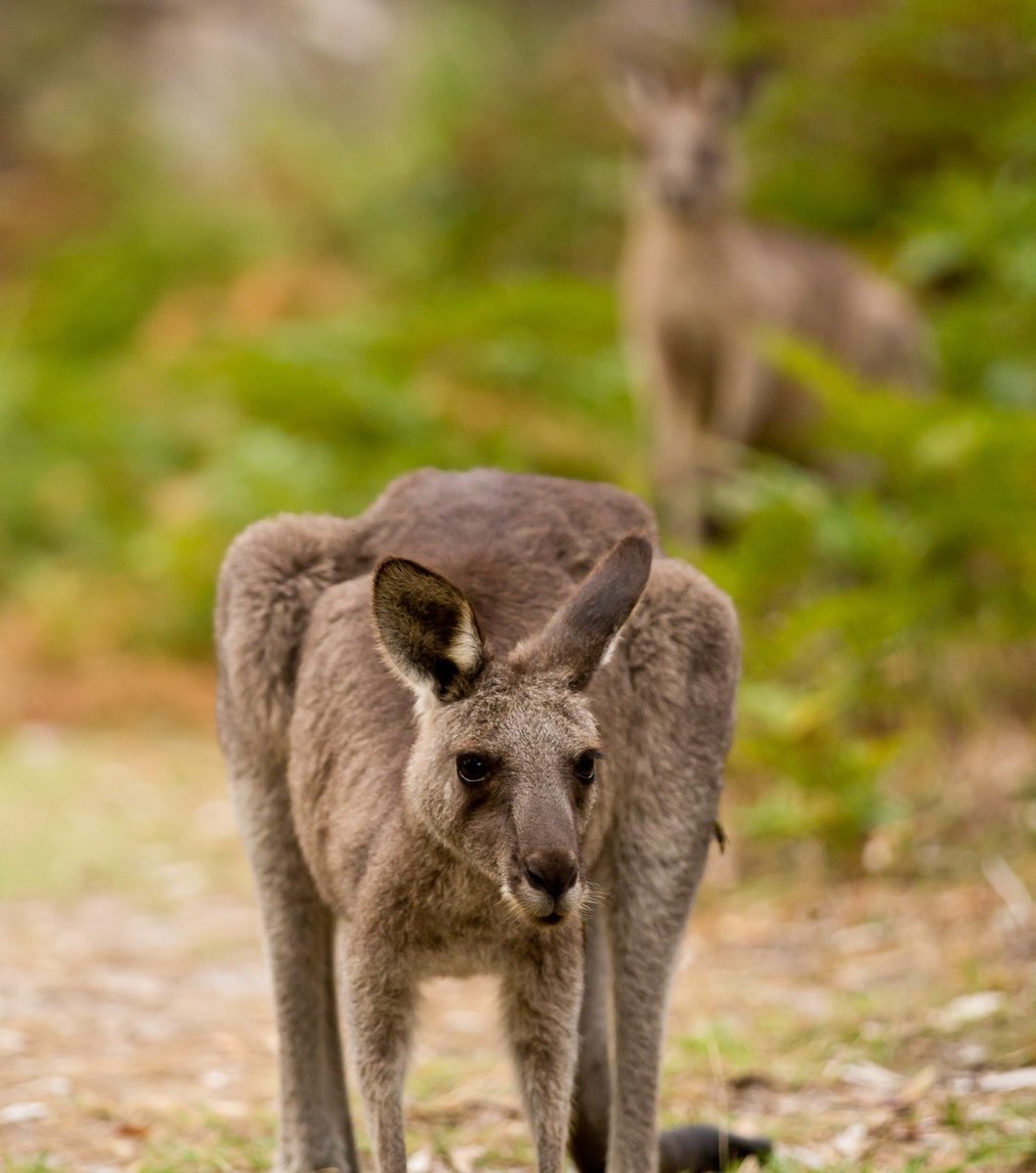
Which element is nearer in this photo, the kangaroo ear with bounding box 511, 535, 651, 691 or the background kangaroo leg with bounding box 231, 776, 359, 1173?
the kangaroo ear with bounding box 511, 535, 651, 691

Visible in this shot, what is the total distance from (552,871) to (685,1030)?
6.75 ft

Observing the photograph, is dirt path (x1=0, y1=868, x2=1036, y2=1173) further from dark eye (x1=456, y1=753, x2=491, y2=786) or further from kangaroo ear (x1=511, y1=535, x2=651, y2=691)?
kangaroo ear (x1=511, y1=535, x2=651, y2=691)

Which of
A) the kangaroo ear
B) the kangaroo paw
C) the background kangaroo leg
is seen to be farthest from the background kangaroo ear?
the kangaroo paw

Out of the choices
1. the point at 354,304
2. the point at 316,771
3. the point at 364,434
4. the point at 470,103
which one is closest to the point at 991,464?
the point at 316,771

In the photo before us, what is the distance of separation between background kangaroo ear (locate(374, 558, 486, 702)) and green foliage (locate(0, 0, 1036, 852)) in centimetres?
277

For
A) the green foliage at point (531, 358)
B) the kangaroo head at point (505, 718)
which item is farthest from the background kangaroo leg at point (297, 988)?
the green foliage at point (531, 358)

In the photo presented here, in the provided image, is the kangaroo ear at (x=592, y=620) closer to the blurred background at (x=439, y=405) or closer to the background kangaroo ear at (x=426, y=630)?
the background kangaroo ear at (x=426, y=630)

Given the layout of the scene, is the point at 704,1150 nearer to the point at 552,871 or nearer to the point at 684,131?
the point at 552,871

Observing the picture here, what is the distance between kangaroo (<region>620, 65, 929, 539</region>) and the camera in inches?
341

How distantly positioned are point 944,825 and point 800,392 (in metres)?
3.68

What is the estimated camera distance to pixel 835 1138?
12.3 feet

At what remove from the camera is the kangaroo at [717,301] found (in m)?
8.66

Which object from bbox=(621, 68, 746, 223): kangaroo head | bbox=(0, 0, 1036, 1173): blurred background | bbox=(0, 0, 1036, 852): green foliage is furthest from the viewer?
bbox=(621, 68, 746, 223): kangaroo head

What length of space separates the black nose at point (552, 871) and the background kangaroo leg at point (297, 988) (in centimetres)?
94
